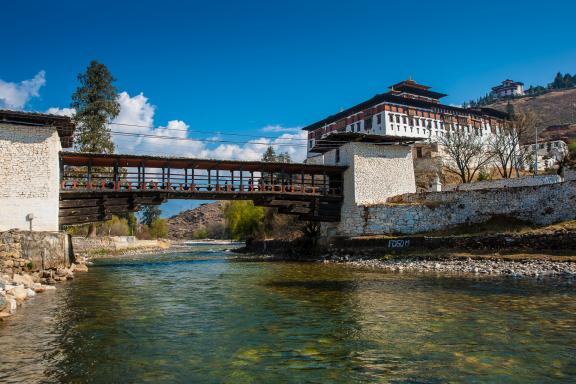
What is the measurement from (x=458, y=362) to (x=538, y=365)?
1.24 m

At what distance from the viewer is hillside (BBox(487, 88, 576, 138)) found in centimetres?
11638

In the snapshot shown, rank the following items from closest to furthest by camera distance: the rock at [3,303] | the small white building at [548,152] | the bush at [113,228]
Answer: the rock at [3,303] < the small white building at [548,152] < the bush at [113,228]

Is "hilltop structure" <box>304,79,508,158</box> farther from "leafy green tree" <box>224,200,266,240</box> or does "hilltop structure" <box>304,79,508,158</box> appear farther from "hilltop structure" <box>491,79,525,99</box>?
"hilltop structure" <box>491,79,525,99</box>

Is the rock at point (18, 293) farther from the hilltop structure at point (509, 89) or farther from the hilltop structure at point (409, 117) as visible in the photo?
the hilltop structure at point (509, 89)

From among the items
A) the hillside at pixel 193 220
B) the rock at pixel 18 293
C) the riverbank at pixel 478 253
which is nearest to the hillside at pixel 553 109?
the hillside at pixel 193 220

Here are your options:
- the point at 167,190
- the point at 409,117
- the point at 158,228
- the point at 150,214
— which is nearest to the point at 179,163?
the point at 167,190

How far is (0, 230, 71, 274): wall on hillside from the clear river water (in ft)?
22.8

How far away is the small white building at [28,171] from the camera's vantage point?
2414 cm

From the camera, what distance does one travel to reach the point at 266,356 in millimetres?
8000

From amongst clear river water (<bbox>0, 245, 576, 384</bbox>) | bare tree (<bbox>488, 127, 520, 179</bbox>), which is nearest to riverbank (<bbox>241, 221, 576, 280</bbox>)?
clear river water (<bbox>0, 245, 576, 384</bbox>)

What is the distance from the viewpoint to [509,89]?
186m

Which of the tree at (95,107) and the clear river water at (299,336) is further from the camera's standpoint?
the tree at (95,107)

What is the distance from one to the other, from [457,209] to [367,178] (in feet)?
25.4

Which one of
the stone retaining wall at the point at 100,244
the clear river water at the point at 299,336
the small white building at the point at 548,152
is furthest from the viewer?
the small white building at the point at 548,152
